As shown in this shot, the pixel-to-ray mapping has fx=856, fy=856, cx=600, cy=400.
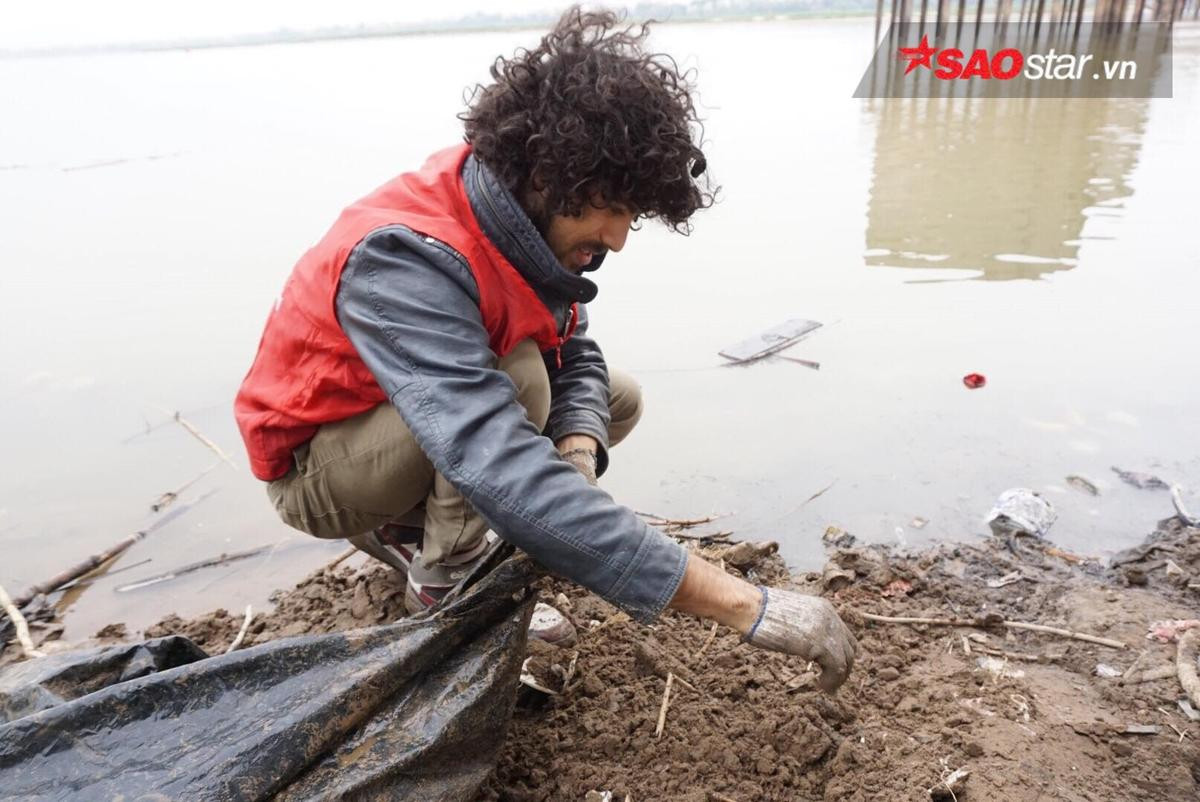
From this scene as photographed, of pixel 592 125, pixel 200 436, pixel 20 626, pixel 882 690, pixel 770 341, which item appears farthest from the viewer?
pixel 770 341

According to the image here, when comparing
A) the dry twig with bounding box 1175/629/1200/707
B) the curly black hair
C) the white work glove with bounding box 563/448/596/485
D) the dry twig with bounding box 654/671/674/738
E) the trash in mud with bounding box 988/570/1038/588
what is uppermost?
the curly black hair

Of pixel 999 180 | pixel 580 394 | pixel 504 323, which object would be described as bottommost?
pixel 999 180

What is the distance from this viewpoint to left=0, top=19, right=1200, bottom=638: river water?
3240 mm

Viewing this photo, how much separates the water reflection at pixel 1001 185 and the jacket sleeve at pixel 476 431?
4.69m

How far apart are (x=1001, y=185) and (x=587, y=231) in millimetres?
7108

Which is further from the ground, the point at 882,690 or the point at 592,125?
the point at 592,125

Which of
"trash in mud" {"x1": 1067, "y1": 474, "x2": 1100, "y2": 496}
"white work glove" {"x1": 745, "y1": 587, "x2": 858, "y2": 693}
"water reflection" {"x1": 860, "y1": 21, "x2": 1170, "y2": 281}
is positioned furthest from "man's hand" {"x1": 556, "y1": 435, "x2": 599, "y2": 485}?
"water reflection" {"x1": 860, "y1": 21, "x2": 1170, "y2": 281}

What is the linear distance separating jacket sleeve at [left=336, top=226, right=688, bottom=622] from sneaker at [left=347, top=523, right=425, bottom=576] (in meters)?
0.85

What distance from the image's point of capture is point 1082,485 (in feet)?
10.6

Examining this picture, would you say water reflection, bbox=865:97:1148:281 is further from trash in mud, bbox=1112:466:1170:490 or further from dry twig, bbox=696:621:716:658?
dry twig, bbox=696:621:716:658

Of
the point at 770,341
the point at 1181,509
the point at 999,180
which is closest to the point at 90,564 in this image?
the point at 770,341

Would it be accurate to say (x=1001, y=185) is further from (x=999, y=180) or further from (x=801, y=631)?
(x=801, y=631)

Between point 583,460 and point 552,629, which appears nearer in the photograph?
point 583,460

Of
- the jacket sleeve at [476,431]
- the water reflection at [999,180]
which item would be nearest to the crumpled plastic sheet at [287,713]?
the jacket sleeve at [476,431]
